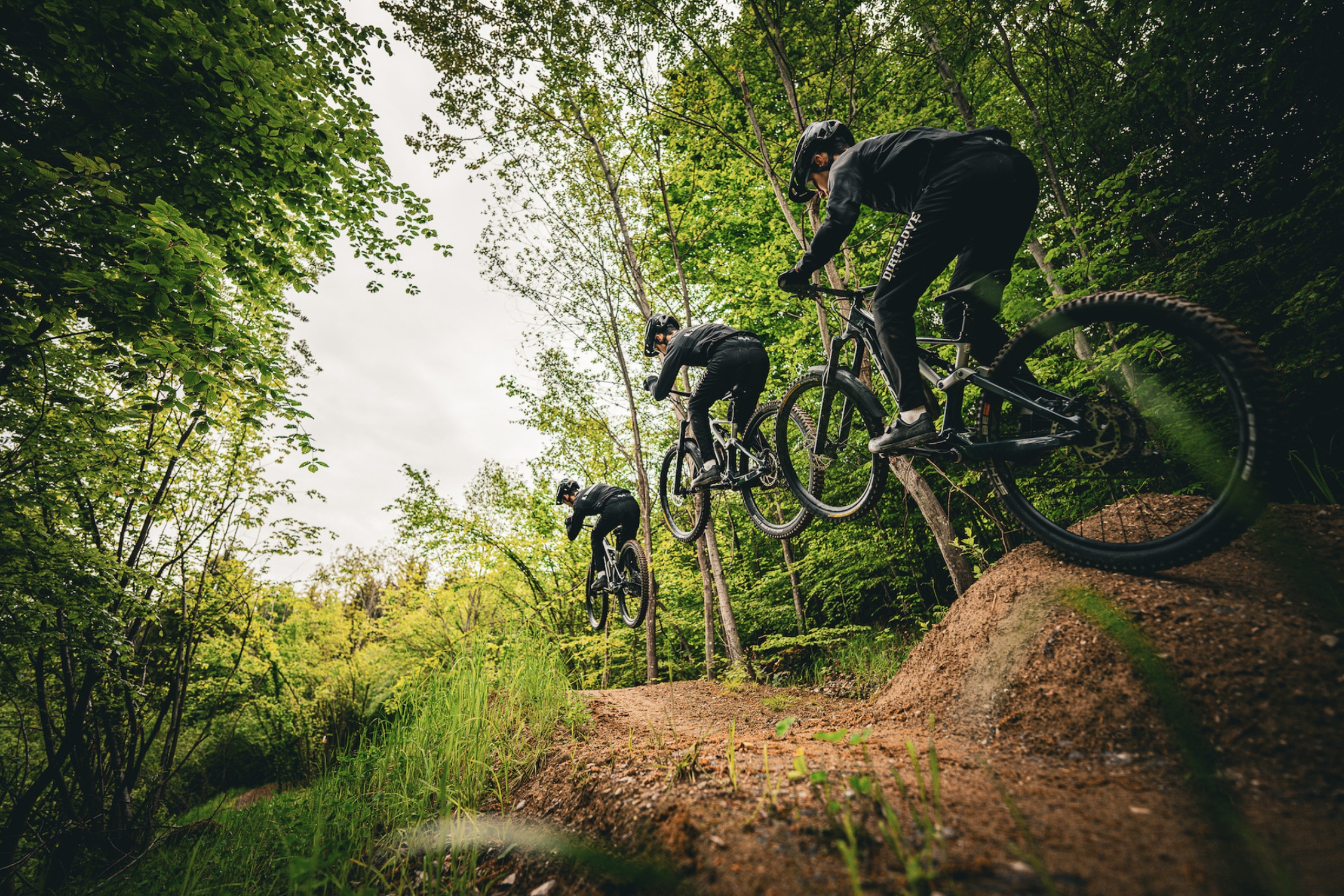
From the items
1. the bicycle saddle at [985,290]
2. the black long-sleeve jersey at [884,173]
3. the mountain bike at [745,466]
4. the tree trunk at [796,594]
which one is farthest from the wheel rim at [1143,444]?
the tree trunk at [796,594]

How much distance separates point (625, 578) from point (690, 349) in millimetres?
3644

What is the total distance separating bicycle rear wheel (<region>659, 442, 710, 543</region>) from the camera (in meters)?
4.70

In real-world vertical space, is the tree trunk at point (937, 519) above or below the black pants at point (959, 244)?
below

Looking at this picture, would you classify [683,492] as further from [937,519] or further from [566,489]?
[566,489]

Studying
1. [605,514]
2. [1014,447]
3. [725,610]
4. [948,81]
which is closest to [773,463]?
[1014,447]

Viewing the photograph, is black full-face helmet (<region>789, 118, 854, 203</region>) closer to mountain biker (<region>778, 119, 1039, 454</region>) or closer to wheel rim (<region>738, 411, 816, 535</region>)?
mountain biker (<region>778, 119, 1039, 454</region>)

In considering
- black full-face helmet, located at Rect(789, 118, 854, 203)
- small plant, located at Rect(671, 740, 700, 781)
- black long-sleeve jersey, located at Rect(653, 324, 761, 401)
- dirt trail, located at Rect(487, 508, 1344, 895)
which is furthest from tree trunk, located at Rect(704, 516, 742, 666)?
black full-face helmet, located at Rect(789, 118, 854, 203)

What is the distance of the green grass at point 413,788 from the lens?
274 centimetres

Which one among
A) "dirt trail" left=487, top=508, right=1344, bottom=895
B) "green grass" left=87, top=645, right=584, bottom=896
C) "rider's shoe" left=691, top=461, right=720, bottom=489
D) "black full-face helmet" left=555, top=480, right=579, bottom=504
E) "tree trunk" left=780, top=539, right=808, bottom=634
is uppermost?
"black full-face helmet" left=555, top=480, right=579, bottom=504

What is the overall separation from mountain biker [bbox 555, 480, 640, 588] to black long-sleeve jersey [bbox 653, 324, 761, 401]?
2.57 meters

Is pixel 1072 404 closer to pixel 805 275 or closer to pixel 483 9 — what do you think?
pixel 805 275

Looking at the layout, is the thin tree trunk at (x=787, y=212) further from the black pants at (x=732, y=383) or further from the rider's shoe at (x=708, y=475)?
the rider's shoe at (x=708, y=475)

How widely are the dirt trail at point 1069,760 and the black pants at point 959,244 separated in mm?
1314

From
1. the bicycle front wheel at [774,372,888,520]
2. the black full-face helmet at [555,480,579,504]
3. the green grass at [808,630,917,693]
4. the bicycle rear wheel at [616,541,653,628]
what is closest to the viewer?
the bicycle front wheel at [774,372,888,520]
